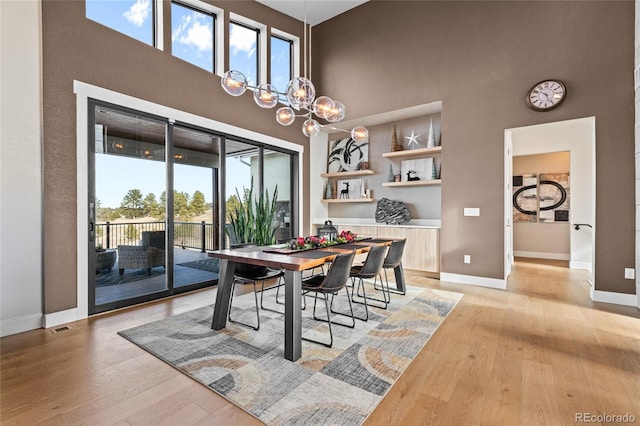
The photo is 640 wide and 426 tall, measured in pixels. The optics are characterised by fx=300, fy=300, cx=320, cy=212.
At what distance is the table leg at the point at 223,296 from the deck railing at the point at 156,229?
1.46 m

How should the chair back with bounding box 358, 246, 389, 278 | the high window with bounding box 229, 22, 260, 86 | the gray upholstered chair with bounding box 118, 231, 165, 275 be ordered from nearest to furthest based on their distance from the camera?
1. the chair back with bounding box 358, 246, 389, 278
2. the gray upholstered chair with bounding box 118, 231, 165, 275
3. the high window with bounding box 229, 22, 260, 86

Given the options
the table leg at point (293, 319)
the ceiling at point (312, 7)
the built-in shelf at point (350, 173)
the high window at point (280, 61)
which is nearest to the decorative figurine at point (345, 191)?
the built-in shelf at point (350, 173)

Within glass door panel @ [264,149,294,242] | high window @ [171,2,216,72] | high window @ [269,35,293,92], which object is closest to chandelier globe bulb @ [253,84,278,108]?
high window @ [171,2,216,72]

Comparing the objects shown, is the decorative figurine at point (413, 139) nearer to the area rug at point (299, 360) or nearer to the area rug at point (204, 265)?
the area rug at point (299, 360)

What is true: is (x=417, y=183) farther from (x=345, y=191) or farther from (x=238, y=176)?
(x=238, y=176)

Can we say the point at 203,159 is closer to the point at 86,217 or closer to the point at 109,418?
the point at 86,217

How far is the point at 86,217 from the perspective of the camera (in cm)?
318

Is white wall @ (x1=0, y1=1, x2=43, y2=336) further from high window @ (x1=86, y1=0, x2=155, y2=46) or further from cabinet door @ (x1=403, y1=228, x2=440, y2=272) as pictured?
cabinet door @ (x1=403, y1=228, x2=440, y2=272)

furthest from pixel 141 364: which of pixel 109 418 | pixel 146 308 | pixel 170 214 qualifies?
pixel 170 214

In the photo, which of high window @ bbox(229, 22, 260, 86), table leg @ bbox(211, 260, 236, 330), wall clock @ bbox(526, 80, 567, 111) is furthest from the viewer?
high window @ bbox(229, 22, 260, 86)

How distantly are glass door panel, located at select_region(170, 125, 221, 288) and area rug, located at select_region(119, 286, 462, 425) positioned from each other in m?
1.02

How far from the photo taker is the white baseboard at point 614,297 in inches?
141

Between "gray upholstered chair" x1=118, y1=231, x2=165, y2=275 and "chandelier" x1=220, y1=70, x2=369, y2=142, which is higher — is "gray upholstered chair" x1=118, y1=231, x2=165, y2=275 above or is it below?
below

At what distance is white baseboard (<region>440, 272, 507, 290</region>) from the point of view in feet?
14.2
